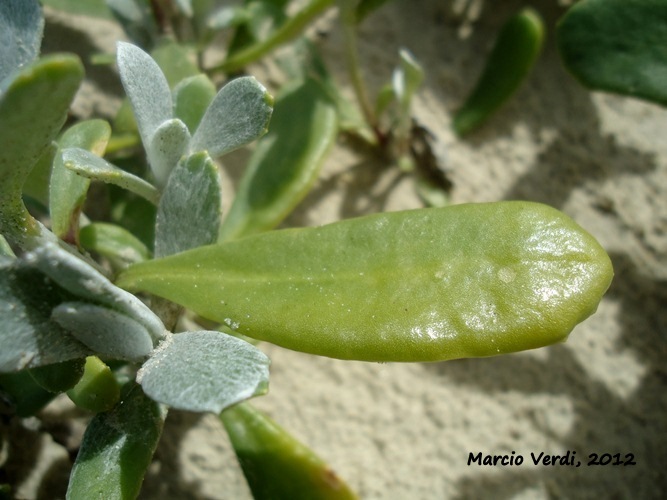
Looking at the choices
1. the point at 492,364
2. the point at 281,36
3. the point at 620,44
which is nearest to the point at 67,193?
the point at 281,36

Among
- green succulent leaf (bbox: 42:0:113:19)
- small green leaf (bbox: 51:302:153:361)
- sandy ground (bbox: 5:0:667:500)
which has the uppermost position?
green succulent leaf (bbox: 42:0:113:19)

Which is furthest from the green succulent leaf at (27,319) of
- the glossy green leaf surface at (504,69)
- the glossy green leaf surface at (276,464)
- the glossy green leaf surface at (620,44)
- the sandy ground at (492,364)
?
the glossy green leaf surface at (504,69)

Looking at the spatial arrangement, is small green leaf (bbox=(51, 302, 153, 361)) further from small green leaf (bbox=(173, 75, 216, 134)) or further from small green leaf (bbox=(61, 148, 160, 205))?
small green leaf (bbox=(173, 75, 216, 134))

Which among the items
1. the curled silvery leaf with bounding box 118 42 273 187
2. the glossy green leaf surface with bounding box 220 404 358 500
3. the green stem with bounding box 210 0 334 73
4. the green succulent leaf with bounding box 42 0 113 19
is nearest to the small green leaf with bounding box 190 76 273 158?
the curled silvery leaf with bounding box 118 42 273 187

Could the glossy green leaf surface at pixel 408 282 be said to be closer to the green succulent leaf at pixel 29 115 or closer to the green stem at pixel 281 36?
the green succulent leaf at pixel 29 115

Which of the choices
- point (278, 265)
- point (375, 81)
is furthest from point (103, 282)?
point (375, 81)

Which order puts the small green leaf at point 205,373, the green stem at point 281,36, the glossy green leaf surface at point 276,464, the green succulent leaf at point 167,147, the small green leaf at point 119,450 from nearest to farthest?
the small green leaf at point 205,373 < the small green leaf at point 119,450 < the green succulent leaf at point 167,147 < the glossy green leaf surface at point 276,464 < the green stem at point 281,36

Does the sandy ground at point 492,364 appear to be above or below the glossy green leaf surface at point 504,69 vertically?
below
